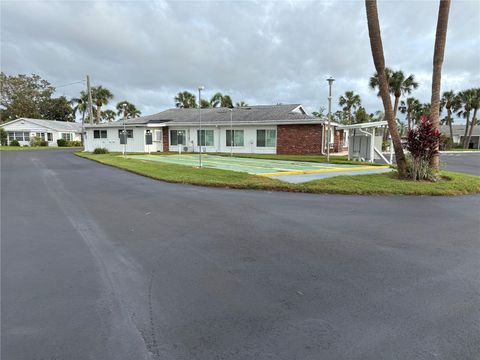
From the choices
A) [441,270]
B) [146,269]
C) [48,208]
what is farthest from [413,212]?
[48,208]

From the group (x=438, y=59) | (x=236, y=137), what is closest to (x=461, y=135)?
(x=236, y=137)

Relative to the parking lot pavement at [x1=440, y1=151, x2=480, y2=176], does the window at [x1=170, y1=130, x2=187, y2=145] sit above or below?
above

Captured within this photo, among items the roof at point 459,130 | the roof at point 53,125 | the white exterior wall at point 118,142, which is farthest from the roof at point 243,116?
the roof at point 459,130

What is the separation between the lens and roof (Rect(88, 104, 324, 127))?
2566 cm

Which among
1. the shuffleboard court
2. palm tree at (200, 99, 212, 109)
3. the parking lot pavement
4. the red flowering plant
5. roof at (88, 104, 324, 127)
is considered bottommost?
the parking lot pavement

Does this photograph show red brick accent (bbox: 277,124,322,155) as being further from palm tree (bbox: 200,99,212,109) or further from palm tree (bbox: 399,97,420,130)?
palm tree (bbox: 399,97,420,130)

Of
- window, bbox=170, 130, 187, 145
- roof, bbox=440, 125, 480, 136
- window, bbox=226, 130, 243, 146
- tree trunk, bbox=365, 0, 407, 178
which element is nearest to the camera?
tree trunk, bbox=365, 0, 407, 178

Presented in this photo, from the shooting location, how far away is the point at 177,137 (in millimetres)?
30406

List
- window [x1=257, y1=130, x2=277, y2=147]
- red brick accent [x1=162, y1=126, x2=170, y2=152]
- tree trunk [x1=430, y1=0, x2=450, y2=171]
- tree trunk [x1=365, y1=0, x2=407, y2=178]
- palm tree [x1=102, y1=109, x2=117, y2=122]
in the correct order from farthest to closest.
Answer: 1. palm tree [x1=102, y1=109, x2=117, y2=122]
2. red brick accent [x1=162, y1=126, x2=170, y2=152]
3. window [x1=257, y1=130, x2=277, y2=147]
4. tree trunk [x1=365, y1=0, x2=407, y2=178]
5. tree trunk [x1=430, y1=0, x2=450, y2=171]

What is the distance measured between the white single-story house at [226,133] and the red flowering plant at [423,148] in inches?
499

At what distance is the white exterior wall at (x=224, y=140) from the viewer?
2707cm

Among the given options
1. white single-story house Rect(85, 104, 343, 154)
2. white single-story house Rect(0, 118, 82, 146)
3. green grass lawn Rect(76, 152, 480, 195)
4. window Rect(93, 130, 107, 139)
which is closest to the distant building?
white single-story house Rect(85, 104, 343, 154)

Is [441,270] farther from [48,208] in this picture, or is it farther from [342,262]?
[48,208]

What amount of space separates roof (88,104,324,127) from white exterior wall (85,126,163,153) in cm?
82
